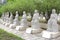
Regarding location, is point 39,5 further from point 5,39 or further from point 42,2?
point 5,39

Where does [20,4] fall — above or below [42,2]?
above

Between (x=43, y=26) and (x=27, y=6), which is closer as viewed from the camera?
(x=43, y=26)

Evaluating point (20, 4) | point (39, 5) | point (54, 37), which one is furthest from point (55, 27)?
point (20, 4)

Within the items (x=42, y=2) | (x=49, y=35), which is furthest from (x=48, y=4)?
(x=49, y=35)

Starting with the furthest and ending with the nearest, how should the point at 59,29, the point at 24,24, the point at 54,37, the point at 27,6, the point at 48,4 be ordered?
the point at 27,6 < the point at 24,24 < the point at 48,4 < the point at 59,29 < the point at 54,37

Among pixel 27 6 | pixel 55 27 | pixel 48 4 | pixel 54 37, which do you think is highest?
pixel 27 6

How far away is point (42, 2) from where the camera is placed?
11.0 m

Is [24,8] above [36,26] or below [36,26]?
above

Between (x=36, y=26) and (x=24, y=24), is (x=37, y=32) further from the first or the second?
(x=24, y=24)

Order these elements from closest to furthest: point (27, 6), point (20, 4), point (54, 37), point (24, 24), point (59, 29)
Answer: point (54, 37), point (59, 29), point (24, 24), point (27, 6), point (20, 4)

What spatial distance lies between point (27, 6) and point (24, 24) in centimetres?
221

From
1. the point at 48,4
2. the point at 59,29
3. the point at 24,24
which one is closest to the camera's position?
the point at 59,29

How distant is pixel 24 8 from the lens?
548 inches

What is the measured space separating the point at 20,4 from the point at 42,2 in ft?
→ 12.0
